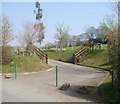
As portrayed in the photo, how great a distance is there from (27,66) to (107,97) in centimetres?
972

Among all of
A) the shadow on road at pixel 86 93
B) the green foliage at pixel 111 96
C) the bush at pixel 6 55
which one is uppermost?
the bush at pixel 6 55

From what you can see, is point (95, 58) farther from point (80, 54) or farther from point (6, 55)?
point (6, 55)

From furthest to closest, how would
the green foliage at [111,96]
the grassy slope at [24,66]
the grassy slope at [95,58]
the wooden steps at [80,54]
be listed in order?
1. the wooden steps at [80,54]
2. the grassy slope at [95,58]
3. the grassy slope at [24,66]
4. the green foliage at [111,96]

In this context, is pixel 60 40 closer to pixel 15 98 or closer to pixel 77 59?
pixel 77 59

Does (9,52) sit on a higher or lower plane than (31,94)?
higher

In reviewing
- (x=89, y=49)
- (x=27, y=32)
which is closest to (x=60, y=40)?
(x=27, y=32)

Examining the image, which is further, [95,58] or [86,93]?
[95,58]

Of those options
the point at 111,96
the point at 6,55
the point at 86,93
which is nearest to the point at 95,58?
the point at 6,55

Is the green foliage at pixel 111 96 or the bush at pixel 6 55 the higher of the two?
the bush at pixel 6 55

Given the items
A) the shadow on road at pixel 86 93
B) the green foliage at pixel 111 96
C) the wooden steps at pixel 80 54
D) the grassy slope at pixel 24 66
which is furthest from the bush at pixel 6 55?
the green foliage at pixel 111 96

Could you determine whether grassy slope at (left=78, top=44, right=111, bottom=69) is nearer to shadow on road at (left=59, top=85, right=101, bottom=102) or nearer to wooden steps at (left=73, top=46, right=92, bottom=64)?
wooden steps at (left=73, top=46, right=92, bottom=64)

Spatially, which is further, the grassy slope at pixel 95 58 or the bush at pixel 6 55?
the grassy slope at pixel 95 58

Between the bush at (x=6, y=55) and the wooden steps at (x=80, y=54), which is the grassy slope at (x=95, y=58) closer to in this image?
the wooden steps at (x=80, y=54)

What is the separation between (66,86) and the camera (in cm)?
859
